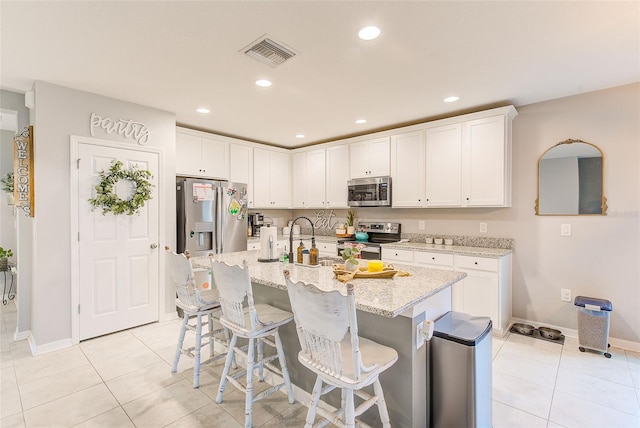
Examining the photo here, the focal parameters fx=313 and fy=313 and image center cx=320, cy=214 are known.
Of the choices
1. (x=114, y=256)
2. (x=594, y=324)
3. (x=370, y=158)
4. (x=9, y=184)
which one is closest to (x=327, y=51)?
(x=370, y=158)

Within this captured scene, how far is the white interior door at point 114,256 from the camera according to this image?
314cm

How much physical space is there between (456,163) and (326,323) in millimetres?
3045

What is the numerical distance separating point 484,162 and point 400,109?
1119mm

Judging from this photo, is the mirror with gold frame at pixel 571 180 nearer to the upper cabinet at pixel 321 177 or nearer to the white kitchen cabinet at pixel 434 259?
the white kitchen cabinet at pixel 434 259

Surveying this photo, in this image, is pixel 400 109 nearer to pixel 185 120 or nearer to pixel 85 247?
pixel 185 120

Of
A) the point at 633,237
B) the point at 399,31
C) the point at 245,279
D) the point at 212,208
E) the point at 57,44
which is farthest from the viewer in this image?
the point at 212,208

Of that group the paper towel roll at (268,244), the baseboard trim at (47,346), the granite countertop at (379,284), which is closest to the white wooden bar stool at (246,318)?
the granite countertop at (379,284)

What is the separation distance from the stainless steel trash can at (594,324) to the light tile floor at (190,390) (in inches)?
3.6

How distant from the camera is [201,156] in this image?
435 centimetres

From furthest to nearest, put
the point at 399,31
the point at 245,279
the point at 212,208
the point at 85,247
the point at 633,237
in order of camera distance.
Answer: the point at 212,208
the point at 85,247
the point at 633,237
the point at 399,31
the point at 245,279

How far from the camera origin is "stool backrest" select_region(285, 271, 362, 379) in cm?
132

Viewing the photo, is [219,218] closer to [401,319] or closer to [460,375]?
[401,319]

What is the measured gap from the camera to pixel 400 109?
3.63 m

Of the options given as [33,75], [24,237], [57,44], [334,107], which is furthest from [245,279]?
[24,237]
